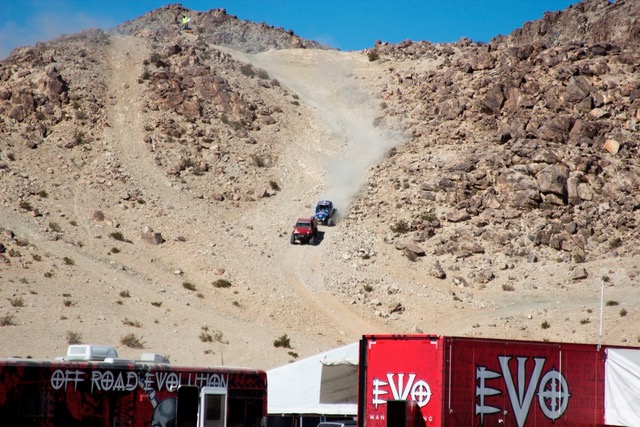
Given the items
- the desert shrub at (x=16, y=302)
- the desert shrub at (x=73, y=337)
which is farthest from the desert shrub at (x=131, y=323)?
the desert shrub at (x=16, y=302)

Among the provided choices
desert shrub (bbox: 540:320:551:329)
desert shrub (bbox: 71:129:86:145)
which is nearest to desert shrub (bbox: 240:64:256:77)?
desert shrub (bbox: 71:129:86:145)

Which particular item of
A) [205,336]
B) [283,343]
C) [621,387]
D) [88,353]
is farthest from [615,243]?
[88,353]

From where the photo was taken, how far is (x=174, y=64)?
72562 millimetres

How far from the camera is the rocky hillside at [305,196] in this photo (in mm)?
43469

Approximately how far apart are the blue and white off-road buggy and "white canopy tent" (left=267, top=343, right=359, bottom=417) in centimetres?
3122

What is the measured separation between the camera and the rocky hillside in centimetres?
4347

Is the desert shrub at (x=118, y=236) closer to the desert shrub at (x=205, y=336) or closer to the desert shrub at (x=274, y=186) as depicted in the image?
the desert shrub at (x=205, y=336)

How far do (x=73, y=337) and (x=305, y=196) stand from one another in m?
25.2

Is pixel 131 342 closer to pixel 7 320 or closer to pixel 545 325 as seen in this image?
pixel 7 320

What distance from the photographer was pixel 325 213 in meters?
55.6

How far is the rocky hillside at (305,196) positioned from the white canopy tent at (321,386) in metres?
14.4

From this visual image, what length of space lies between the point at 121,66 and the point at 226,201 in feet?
69.4

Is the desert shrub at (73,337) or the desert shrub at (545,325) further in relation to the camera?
the desert shrub at (545,325)

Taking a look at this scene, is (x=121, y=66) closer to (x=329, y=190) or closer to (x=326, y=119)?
(x=326, y=119)
